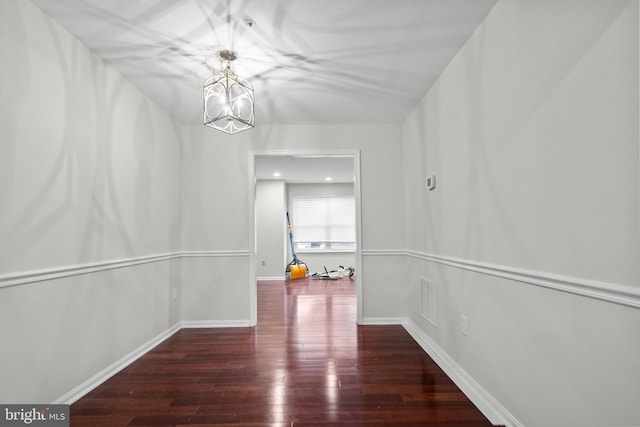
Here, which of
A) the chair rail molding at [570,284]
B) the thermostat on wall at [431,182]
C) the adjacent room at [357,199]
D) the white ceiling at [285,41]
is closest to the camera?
the chair rail molding at [570,284]

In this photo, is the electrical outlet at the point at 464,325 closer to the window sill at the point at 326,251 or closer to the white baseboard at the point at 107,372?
the white baseboard at the point at 107,372

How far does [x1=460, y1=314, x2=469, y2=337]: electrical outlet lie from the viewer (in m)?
2.21

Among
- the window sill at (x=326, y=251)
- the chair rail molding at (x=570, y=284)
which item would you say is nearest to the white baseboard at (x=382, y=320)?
the chair rail molding at (x=570, y=284)

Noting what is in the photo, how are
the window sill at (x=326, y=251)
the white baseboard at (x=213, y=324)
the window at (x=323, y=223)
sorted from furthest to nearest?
the window at (x=323, y=223)
the window sill at (x=326, y=251)
the white baseboard at (x=213, y=324)

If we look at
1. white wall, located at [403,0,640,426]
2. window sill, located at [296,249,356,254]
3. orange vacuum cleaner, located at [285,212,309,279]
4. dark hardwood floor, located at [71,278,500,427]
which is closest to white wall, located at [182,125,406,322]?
dark hardwood floor, located at [71,278,500,427]

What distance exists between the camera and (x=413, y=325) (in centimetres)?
343

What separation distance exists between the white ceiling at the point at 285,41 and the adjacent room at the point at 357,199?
0.06 ft

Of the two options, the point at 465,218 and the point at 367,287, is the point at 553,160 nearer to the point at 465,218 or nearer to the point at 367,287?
the point at 465,218

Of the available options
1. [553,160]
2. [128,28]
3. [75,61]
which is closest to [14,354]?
[75,61]

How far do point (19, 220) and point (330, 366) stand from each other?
2.22 m

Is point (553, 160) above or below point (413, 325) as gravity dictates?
above

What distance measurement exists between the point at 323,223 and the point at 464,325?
6016 mm

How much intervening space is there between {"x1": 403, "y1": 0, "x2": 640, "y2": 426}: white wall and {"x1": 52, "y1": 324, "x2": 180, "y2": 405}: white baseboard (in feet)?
8.50

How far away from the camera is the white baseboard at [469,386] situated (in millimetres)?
1750
